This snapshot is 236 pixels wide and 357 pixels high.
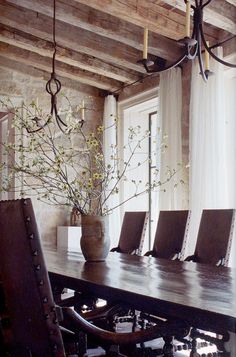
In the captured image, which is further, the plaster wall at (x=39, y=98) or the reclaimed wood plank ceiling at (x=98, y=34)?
the plaster wall at (x=39, y=98)

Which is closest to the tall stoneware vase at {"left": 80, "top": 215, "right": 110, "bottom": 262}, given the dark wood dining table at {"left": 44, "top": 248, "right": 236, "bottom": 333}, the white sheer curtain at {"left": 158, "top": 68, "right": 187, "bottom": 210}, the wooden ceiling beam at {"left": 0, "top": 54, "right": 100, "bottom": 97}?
the dark wood dining table at {"left": 44, "top": 248, "right": 236, "bottom": 333}

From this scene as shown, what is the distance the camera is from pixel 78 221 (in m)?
6.22

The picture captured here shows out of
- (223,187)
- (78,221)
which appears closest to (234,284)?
(223,187)

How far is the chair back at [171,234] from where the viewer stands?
3322 millimetres

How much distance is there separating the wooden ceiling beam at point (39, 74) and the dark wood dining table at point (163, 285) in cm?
405

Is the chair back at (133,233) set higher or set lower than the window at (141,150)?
lower

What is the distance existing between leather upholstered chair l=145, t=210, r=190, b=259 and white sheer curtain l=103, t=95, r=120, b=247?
2.50m

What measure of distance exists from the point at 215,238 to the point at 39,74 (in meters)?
4.18

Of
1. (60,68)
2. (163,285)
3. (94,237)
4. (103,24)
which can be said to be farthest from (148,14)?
(163,285)

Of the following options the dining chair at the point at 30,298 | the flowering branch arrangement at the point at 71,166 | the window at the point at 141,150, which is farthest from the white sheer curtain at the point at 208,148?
the dining chair at the point at 30,298

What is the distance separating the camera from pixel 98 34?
5.22 meters

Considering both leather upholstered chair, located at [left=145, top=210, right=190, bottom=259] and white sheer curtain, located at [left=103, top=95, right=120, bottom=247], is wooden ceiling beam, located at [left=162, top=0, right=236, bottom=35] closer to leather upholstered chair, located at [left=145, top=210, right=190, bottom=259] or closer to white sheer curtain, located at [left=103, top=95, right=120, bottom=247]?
leather upholstered chair, located at [left=145, top=210, right=190, bottom=259]

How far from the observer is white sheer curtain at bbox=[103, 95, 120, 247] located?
610cm

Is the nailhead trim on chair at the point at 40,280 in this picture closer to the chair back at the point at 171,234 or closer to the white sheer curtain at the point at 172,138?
the chair back at the point at 171,234
